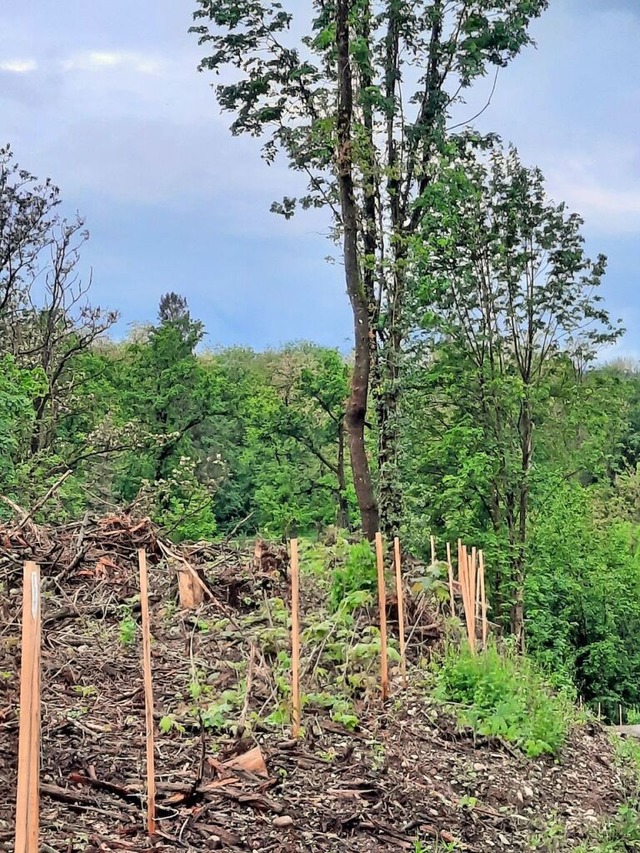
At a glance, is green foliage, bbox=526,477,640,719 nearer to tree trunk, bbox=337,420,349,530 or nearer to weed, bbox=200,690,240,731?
tree trunk, bbox=337,420,349,530

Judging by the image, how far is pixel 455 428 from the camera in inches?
607

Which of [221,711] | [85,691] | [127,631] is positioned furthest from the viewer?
[127,631]

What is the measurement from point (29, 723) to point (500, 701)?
14.2 ft

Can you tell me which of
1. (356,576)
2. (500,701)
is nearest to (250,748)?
(500,701)

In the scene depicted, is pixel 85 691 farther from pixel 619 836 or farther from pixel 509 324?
pixel 509 324

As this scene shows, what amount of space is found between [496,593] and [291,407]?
39.0 feet

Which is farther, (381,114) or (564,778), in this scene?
(381,114)

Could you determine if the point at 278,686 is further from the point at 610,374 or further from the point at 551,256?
the point at 610,374

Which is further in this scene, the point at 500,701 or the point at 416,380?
the point at 416,380

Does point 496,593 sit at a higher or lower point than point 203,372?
lower

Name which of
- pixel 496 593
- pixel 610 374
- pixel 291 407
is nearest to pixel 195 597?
pixel 496 593

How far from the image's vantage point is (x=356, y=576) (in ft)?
24.7

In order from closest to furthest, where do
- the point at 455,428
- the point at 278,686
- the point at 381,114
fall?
the point at 278,686
the point at 381,114
the point at 455,428

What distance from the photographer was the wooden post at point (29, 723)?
2.84 metres
